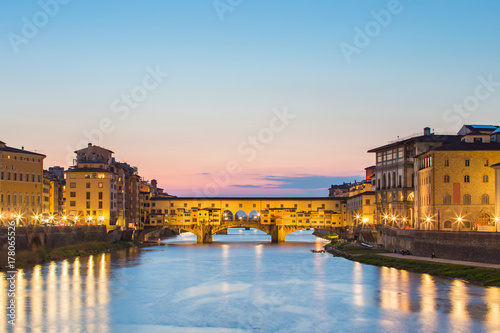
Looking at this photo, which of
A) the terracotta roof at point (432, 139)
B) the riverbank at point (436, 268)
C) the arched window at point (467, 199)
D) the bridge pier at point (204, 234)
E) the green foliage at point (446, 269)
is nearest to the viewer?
the green foliage at point (446, 269)

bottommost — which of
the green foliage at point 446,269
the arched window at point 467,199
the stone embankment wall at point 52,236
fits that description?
the green foliage at point 446,269

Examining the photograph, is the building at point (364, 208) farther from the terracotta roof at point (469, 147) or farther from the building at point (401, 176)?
the terracotta roof at point (469, 147)

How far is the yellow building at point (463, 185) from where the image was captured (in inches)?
2346

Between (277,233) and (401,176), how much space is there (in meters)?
37.5

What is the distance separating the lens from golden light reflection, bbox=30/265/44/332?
98.9ft

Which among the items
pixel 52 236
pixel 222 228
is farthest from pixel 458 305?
pixel 222 228

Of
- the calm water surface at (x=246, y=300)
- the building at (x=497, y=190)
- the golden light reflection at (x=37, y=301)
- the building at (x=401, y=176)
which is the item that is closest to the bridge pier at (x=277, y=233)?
the building at (x=401, y=176)

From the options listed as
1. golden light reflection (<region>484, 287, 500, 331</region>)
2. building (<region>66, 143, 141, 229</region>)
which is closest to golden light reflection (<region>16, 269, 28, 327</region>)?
golden light reflection (<region>484, 287, 500, 331</region>)

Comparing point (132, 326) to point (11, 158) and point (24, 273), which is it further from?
point (11, 158)

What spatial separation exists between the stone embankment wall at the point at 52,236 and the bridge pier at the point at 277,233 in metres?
31.5

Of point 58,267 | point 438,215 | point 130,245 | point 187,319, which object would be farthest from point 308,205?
point 187,319

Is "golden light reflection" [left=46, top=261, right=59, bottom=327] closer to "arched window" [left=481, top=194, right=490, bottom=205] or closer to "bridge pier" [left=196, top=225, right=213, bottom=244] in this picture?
"arched window" [left=481, top=194, right=490, bottom=205]

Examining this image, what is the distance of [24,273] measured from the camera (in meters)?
48.1

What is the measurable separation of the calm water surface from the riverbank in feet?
4.07
